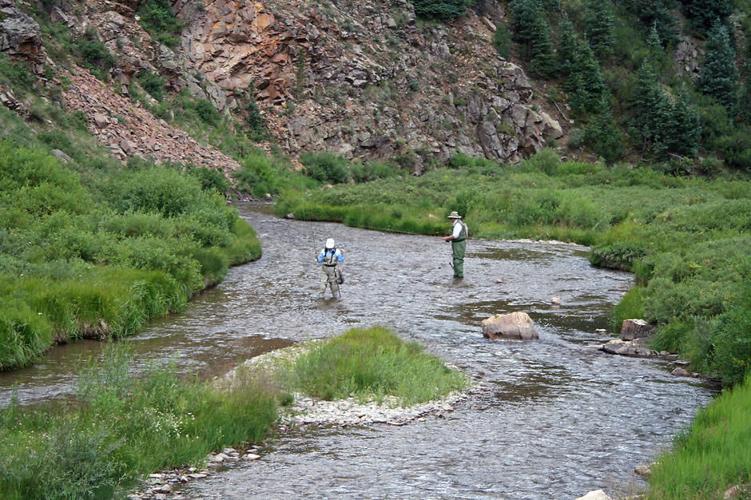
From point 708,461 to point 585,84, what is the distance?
68524mm

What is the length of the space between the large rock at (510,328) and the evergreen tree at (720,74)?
69.8 meters

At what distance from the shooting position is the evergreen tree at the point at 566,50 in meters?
76.8

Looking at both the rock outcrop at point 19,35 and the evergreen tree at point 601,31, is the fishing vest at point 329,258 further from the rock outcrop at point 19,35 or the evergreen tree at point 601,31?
the evergreen tree at point 601,31

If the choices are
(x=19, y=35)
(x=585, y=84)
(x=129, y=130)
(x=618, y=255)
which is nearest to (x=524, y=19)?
(x=585, y=84)

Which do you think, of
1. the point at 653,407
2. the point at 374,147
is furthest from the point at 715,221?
the point at 374,147

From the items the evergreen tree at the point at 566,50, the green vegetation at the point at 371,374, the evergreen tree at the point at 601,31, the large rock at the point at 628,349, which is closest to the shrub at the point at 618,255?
the large rock at the point at 628,349

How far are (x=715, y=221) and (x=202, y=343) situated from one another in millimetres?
21071

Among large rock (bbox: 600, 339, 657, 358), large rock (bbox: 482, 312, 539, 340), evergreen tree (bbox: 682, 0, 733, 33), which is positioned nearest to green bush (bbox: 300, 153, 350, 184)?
large rock (bbox: 482, 312, 539, 340)

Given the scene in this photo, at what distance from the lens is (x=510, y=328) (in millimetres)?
20047

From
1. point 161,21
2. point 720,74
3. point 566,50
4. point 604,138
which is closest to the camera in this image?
point 161,21

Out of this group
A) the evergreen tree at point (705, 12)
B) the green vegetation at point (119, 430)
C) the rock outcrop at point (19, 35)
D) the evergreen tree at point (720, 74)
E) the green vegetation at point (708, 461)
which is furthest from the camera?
the evergreen tree at point (705, 12)

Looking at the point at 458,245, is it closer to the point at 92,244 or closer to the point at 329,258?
the point at 329,258

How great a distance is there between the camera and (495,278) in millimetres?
28438

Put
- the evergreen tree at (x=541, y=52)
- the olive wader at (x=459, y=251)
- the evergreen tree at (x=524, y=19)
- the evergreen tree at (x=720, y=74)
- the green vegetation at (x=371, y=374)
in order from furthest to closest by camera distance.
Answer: the evergreen tree at (x=720, y=74) < the evergreen tree at (x=524, y=19) < the evergreen tree at (x=541, y=52) < the olive wader at (x=459, y=251) < the green vegetation at (x=371, y=374)
